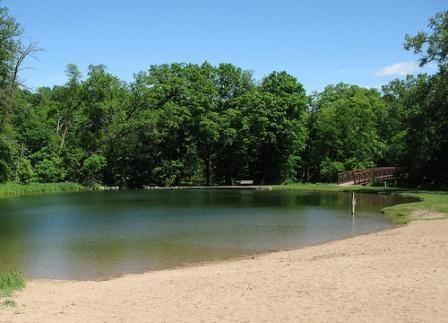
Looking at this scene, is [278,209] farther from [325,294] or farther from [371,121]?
[371,121]

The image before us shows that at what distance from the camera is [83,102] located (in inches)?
2633

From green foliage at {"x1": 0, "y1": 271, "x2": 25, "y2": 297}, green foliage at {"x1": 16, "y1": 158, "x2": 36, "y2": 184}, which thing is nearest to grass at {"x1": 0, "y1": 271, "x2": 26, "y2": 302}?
green foliage at {"x1": 0, "y1": 271, "x2": 25, "y2": 297}

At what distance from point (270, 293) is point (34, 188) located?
48.4 meters

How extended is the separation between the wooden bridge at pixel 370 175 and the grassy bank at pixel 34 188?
30.9 metres

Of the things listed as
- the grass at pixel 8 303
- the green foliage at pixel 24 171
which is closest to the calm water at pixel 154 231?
the grass at pixel 8 303

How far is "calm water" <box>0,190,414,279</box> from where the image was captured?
57.1 ft

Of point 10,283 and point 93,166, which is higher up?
point 93,166

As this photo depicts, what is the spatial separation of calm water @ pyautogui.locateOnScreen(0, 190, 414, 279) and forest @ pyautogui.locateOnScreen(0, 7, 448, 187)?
24.3 m

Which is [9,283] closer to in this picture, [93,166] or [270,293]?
[270,293]

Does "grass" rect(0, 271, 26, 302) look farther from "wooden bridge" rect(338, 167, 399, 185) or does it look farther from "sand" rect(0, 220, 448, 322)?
"wooden bridge" rect(338, 167, 399, 185)

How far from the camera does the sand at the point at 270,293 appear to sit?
9047mm

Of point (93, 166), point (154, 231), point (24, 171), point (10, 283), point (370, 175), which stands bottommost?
point (154, 231)

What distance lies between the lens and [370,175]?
5544 cm

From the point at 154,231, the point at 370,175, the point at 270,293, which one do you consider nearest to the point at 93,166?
the point at 370,175
